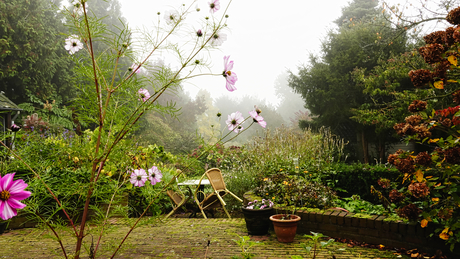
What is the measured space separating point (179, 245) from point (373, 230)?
2.08 metres

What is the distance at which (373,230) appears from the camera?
2.98m

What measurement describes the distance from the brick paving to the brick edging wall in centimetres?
18

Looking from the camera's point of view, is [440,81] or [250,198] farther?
[250,198]

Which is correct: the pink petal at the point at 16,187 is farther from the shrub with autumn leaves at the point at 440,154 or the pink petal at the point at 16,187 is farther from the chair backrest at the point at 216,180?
the chair backrest at the point at 216,180

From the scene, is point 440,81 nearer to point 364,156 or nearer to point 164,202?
point 164,202

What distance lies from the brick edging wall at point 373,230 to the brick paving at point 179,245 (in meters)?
0.18

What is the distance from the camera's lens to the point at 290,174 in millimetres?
4660

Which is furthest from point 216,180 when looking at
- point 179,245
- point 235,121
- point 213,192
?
point 235,121

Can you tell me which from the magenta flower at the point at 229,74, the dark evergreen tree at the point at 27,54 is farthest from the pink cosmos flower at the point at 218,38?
the dark evergreen tree at the point at 27,54

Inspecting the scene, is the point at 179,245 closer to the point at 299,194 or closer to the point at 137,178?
the point at 137,178

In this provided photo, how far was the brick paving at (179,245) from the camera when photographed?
8.75 feet

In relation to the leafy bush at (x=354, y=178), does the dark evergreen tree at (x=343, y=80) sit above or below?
above

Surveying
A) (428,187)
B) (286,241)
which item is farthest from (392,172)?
(286,241)

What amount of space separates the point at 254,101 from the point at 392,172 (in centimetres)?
4650
